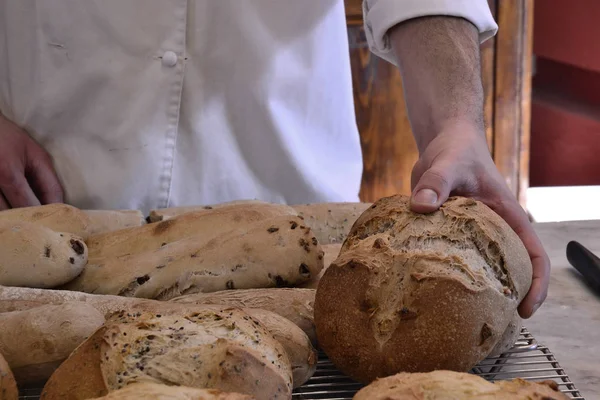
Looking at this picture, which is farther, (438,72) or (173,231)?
(438,72)

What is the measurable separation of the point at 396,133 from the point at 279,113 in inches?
56.0

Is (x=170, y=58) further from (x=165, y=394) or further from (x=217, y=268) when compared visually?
(x=165, y=394)

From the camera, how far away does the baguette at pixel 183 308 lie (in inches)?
35.5

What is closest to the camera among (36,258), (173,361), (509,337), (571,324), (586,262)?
(173,361)

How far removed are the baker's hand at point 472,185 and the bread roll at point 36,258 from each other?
540 mm

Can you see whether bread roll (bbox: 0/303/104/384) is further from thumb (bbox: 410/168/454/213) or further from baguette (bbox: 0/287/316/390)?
thumb (bbox: 410/168/454/213)

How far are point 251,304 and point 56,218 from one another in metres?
0.48

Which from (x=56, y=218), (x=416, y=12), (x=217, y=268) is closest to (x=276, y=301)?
(x=217, y=268)

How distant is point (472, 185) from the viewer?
1.16m

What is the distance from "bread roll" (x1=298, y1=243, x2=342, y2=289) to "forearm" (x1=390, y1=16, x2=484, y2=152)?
0.30 m

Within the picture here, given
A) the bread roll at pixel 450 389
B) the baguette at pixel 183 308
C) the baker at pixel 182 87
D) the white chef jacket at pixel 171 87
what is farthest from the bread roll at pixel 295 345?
the white chef jacket at pixel 171 87

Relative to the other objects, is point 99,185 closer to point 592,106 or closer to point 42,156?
point 42,156

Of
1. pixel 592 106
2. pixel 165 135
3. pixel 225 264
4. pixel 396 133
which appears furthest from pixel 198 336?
pixel 592 106

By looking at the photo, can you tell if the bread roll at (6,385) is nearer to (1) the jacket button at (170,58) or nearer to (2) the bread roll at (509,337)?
(2) the bread roll at (509,337)
